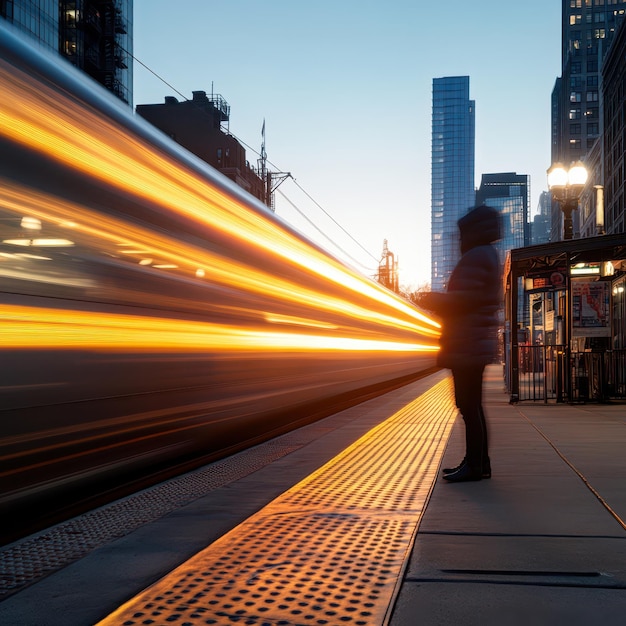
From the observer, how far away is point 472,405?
557 cm

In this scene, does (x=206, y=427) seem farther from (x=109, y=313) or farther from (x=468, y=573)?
(x=468, y=573)

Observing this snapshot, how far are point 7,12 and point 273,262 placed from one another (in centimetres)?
3853

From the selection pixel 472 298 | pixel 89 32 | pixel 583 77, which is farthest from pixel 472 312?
pixel 583 77

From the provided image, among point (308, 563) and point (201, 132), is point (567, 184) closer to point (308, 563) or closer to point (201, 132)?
point (308, 563)

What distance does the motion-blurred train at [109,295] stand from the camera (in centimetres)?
366

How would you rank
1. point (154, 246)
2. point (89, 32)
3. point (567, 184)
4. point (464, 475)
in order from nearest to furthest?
point (154, 246)
point (464, 475)
point (567, 184)
point (89, 32)

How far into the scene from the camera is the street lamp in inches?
647

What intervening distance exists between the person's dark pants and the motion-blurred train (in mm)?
1896

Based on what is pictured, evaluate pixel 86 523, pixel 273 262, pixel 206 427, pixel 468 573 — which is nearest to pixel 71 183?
pixel 86 523

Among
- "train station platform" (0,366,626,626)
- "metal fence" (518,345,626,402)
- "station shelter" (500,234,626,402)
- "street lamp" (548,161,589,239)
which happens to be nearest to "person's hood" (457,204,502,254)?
"train station platform" (0,366,626,626)

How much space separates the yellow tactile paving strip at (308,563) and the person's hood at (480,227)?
1753mm

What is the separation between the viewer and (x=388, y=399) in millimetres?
15180

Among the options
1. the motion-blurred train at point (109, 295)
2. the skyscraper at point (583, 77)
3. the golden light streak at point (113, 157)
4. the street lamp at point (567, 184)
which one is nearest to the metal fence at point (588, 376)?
the street lamp at point (567, 184)

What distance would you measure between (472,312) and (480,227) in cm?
60
